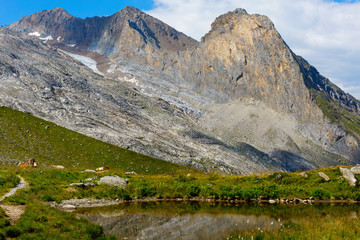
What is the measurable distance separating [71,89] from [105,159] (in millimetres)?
101349

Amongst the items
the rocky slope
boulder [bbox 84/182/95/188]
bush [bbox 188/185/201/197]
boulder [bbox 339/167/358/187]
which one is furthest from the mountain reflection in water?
the rocky slope

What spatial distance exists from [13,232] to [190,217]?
13.7 metres

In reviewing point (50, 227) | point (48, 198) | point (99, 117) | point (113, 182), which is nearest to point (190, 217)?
point (50, 227)

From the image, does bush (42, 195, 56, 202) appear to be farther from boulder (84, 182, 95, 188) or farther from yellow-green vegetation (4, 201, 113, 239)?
boulder (84, 182, 95, 188)

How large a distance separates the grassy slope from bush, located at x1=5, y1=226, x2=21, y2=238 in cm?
6404

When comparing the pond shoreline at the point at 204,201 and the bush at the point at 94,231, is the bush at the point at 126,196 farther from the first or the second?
the bush at the point at 94,231

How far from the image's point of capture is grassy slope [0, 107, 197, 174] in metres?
83.0

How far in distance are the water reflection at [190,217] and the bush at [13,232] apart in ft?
19.6

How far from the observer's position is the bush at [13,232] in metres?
16.7

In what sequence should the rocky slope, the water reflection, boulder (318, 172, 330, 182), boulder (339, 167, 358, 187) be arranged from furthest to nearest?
the rocky slope < boulder (318, 172, 330, 182) < boulder (339, 167, 358, 187) < the water reflection

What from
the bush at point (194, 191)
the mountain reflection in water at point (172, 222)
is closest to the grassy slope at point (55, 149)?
the bush at point (194, 191)

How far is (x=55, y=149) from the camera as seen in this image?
91438mm

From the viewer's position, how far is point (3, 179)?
3269 centimetres

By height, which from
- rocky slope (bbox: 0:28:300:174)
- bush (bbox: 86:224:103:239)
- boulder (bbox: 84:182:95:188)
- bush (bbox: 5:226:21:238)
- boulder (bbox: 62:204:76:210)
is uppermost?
rocky slope (bbox: 0:28:300:174)
